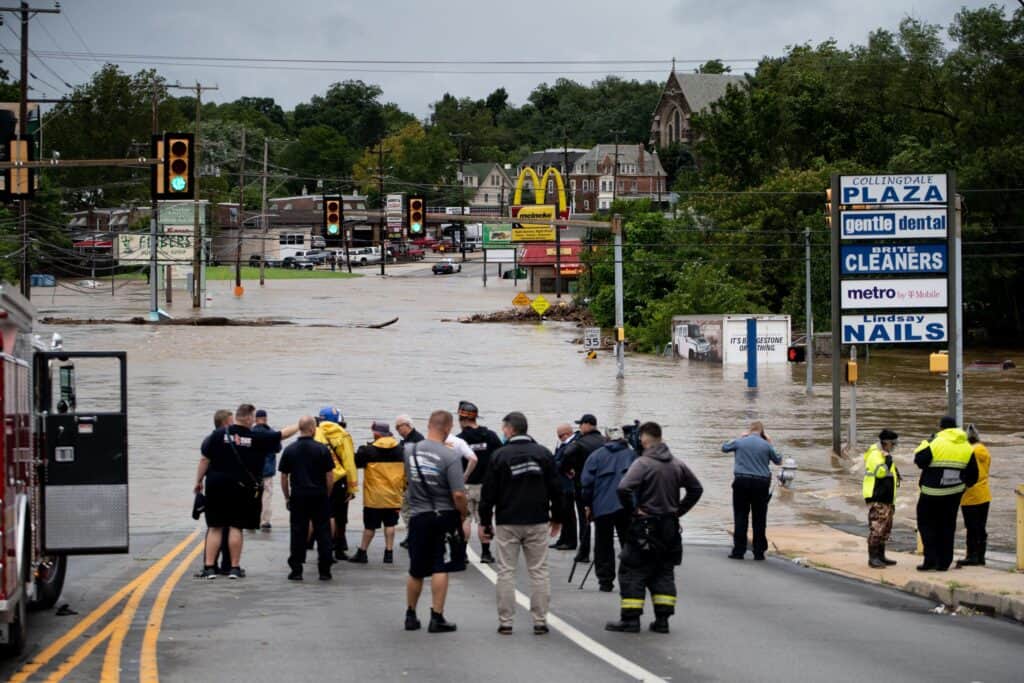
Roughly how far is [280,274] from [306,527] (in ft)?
353

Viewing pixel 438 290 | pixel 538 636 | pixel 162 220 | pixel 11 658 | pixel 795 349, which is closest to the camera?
pixel 11 658

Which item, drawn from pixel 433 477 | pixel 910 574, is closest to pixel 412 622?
pixel 433 477

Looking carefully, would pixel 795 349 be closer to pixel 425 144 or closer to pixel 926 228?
pixel 926 228

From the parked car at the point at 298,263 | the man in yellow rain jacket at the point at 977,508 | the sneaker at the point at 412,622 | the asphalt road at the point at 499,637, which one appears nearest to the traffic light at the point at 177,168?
the asphalt road at the point at 499,637

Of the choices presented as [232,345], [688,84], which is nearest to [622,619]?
[232,345]

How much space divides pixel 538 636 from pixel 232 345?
2305 inches

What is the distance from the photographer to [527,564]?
11.5m

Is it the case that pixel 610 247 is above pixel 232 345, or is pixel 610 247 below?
above

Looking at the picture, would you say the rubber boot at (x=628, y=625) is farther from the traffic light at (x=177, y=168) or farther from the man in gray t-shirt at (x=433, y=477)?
the traffic light at (x=177, y=168)

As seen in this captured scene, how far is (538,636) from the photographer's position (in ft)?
37.5

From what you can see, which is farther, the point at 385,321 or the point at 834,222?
the point at 385,321

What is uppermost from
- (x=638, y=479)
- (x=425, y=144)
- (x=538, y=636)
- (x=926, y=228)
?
(x=425, y=144)

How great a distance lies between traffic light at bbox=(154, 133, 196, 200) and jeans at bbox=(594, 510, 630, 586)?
13.7 metres

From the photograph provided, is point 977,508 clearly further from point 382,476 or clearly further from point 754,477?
point 382,476
